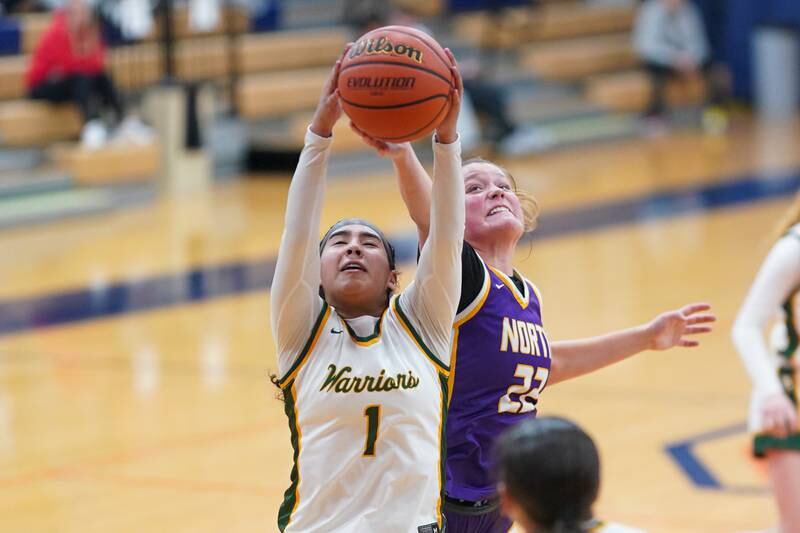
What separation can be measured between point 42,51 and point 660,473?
872 cm

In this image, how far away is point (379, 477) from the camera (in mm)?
3113

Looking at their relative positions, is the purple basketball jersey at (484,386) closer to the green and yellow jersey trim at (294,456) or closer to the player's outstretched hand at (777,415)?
the green and yellow jersey trim at (294,456)

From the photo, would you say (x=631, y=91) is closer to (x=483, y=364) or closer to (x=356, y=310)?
(x=483, y=364)

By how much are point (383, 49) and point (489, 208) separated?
613 millimetres

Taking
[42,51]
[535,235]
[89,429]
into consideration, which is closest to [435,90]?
[89,429]

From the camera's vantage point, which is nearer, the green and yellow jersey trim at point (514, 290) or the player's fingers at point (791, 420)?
the green and yellow jersey trim at point (514, 290)

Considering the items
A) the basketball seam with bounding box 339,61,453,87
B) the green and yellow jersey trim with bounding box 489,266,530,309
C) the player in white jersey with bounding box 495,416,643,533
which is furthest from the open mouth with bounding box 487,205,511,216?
the player in white jersey with bounding box 495,416,643,533

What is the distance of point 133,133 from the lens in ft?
44.5

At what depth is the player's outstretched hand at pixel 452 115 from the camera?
3180 millimetres

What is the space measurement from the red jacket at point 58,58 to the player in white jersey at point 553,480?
37.0ft

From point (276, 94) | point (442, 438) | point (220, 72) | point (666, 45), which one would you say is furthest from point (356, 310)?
point (666, 45)

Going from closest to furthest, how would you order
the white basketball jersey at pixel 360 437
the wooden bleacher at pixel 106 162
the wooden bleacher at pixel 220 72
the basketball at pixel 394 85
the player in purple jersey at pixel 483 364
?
the white basketball jersey at pixel 360 437, the basketball at pixel 394 85, the player in purple jersey at pixel 483 364, the wooden bleacher at pixel 106 162, the wooden bleacher at pixel 220 72

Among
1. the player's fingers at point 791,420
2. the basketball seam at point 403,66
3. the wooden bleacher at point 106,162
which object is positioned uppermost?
the basketball seam at point 403,66

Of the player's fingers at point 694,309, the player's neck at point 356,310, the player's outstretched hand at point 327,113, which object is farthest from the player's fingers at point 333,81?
the player's fingers at point 694,309
